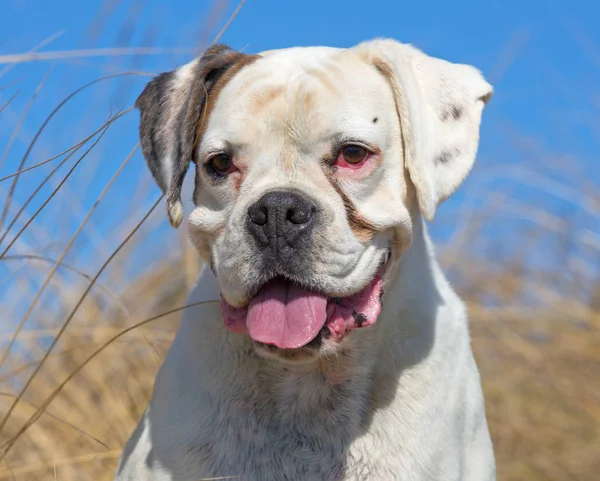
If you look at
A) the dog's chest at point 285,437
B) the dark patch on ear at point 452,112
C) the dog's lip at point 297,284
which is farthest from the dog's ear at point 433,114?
the dog's chest at point 285,437

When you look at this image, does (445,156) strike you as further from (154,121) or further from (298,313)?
(154,121)

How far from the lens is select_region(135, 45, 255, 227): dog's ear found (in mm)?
3576

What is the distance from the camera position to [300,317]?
3.15 meters

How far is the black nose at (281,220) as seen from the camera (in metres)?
3.08

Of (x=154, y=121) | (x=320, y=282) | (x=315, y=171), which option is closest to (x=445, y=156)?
(x=315, y=171)

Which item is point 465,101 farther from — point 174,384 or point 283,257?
point 174,384

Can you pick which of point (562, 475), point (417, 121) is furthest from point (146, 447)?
point (562, 475)

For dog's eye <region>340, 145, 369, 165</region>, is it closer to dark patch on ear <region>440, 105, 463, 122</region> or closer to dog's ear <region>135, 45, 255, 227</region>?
dark patch on ear <region>440, 105, 463, 122</region>

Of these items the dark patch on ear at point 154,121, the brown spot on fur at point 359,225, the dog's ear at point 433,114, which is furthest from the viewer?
the dark patch on ear at point 154,121

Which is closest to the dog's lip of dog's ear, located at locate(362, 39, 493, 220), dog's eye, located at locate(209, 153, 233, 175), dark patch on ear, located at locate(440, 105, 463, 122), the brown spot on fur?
the brown spot on fur

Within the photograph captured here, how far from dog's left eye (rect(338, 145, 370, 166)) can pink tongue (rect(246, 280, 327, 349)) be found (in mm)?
485

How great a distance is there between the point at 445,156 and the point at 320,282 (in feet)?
2.36

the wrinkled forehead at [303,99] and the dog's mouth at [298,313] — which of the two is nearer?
the dog's mouth at [298,313]

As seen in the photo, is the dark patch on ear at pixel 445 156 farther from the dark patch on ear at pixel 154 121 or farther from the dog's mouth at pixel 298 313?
the dark patch on ear at pixel 154 121
